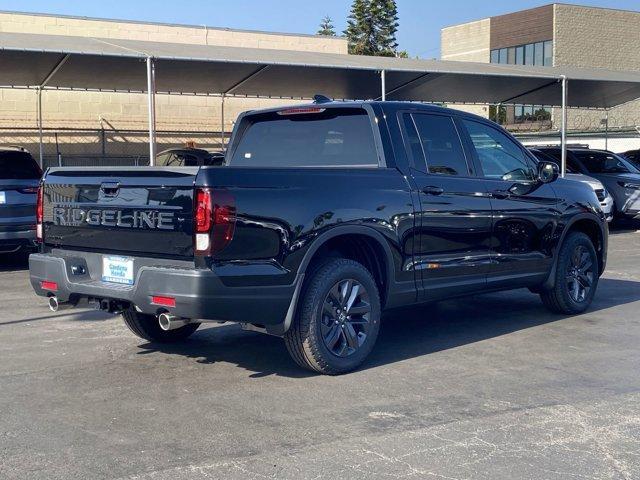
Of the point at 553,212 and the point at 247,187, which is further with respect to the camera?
the point at 553,212

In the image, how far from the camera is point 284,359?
693 cm

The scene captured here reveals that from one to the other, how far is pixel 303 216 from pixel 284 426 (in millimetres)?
1490

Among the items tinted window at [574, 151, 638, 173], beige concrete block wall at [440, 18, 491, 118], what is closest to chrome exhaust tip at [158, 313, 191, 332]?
tinted window at [574, 151, 638, 173]

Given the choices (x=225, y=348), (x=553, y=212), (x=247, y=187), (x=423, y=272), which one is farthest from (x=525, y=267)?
(x=247, y=187)

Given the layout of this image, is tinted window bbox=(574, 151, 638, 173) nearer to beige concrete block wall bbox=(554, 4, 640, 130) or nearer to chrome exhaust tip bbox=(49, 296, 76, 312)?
chrome exhaust tip bbox=(49, 296, 76, 312)

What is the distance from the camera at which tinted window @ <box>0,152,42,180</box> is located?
11.8 meters

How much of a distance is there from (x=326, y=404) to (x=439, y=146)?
8.68 ft

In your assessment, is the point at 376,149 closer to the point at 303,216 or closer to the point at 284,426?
the point at 303,216

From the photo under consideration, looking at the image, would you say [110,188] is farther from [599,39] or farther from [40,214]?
[599,39]

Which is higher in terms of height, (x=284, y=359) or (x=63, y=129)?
(x=63, y=129)

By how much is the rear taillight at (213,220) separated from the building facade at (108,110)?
18627 mm

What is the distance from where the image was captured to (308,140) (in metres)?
7.16

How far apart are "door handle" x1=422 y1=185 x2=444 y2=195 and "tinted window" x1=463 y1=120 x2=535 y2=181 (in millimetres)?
777

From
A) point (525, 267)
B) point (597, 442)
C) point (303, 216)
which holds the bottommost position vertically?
point (597, 442)
